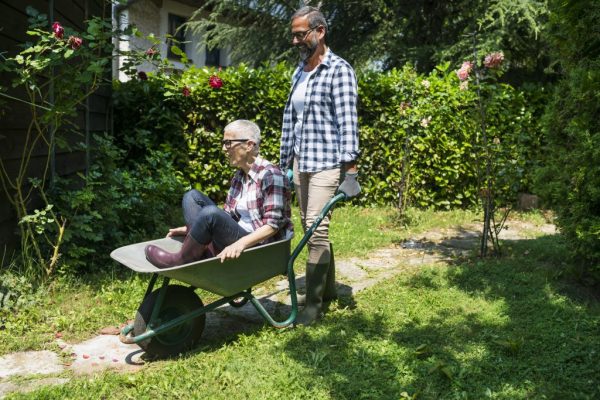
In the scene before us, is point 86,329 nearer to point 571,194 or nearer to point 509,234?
point 571,194

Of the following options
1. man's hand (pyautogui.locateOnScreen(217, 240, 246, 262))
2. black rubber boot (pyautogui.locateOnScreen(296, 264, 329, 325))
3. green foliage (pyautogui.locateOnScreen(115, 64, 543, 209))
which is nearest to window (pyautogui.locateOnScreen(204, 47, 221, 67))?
green foliage (pyautogui.locateOnScreen(115, 64, 543, 209))

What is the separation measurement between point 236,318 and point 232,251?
3.29 feet

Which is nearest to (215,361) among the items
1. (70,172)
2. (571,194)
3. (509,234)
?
(571,194)

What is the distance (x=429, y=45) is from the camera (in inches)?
392

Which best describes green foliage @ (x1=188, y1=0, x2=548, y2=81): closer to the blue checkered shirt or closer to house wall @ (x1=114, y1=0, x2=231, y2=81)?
house wall @ (x1=114, y1=0, x2=231, y2=81)

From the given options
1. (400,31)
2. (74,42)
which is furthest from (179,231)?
(400,31)

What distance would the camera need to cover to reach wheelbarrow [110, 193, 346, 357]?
2795 millimetres

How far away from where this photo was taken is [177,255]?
289 cm

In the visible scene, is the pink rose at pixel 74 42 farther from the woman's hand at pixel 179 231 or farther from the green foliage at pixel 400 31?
the green foliage at pixel 400 31

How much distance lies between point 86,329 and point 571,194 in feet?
10.6

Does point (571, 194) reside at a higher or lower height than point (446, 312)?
higher

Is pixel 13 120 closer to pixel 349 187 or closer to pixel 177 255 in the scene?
pixel 177 255

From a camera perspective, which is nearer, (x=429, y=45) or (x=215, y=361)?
(x=215, y=361)

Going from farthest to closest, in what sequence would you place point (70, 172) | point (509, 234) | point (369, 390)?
point (509, 234) < point (70, 172) < point (369, 390)
